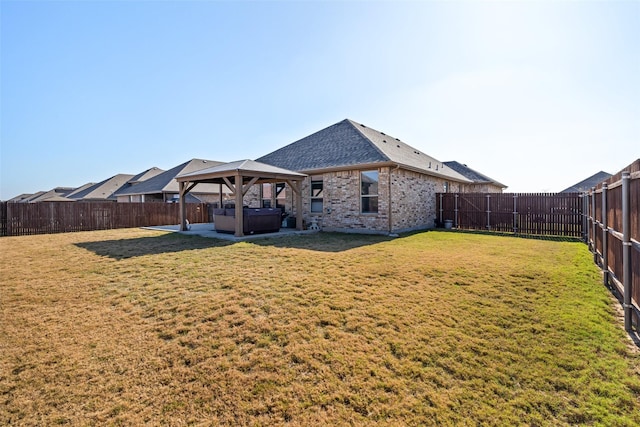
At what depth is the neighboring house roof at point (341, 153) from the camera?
1182 centimetres

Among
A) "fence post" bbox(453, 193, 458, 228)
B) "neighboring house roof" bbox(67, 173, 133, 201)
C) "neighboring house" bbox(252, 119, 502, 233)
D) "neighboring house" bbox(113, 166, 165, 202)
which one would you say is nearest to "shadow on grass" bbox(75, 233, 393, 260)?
"neighboring house" bbox(252, 119, 502, 233)

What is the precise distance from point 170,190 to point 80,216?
26.1 feet

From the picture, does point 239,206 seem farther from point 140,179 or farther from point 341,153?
point 140,179

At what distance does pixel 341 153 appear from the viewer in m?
13.1

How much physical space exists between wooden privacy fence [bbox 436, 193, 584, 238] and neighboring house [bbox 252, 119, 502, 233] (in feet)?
3.56

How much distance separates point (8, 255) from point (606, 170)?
4367 centimetres

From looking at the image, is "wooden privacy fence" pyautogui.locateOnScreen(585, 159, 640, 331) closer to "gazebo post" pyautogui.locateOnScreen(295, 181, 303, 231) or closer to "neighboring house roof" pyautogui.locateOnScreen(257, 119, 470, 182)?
"neighboring house roof" pyautogui.locateOnScreen(257, 119, 470, 182)

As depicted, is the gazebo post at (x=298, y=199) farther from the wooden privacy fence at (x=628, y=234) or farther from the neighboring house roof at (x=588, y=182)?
the neighboring house roof at (x=588, y=182)

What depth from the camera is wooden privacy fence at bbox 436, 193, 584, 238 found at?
446 inches

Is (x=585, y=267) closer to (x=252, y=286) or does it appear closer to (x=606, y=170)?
(x=252, y=286)

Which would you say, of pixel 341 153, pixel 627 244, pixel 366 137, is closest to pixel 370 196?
pixel 341 153

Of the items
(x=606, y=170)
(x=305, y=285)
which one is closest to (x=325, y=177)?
(x=305, y=285)

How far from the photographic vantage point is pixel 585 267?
6.03 meters

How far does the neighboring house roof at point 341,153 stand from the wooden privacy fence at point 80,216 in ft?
24.5
